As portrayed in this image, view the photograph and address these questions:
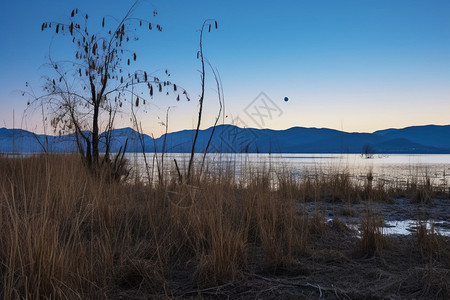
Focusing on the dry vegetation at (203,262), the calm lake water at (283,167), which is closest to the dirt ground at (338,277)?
the dry vegetation at (203,262)

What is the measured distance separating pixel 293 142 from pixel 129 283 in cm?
19551

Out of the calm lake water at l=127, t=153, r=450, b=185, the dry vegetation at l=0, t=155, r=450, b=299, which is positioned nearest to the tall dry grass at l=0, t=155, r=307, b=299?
the dry vegetation at l=0, t=155, r=450, b=299

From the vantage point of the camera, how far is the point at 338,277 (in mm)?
2176

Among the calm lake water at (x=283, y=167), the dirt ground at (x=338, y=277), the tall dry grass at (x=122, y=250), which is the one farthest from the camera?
the calm lake water at (x=283, y=167)

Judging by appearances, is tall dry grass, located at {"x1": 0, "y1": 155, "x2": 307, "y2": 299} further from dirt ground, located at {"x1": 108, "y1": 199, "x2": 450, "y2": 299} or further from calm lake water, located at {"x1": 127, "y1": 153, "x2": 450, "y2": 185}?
calm lake water, located at {"x1": 127, "y1": 153, "x2": 450, "y2": 185}

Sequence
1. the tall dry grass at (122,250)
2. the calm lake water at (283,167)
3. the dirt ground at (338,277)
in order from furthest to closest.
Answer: the calm lake water at (283,167) → the dirt ground at (338,277) → the tall dry grass at (122,250)

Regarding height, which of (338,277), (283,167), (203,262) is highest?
(283,167)

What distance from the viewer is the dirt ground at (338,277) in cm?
193

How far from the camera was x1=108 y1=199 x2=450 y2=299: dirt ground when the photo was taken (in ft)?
6.33

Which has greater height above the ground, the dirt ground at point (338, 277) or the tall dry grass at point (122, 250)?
the tall dry grass at point (122, 250)

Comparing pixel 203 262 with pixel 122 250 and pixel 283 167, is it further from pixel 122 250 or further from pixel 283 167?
pixel 283 167

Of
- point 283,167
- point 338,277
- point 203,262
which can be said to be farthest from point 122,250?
point 283,167

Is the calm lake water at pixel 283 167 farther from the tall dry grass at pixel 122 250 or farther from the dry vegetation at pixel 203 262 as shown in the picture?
the dry vegetation at pixel 203 262

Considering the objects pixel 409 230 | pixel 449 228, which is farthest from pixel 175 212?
pixel 449 228
